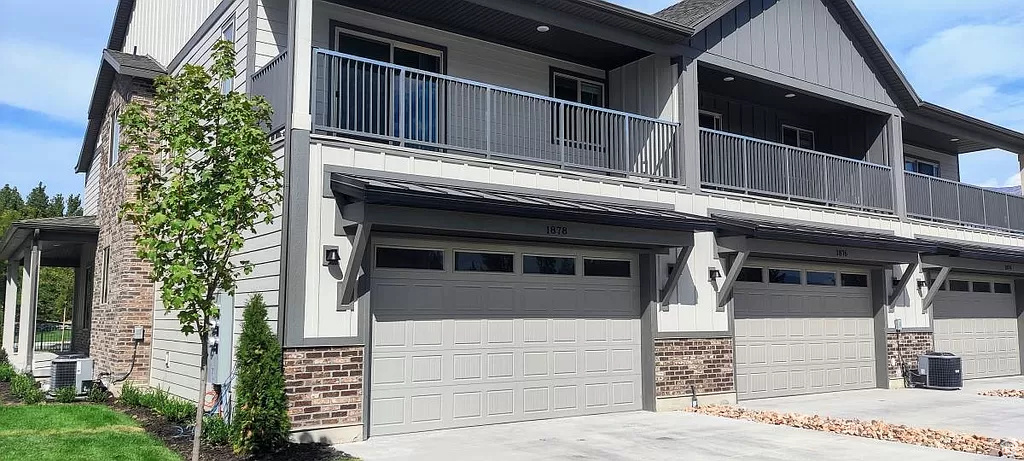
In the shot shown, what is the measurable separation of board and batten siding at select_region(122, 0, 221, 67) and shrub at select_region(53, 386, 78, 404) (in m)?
5.92

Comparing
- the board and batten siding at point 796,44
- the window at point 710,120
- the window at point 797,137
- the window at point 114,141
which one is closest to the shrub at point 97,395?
the window at point 114,141

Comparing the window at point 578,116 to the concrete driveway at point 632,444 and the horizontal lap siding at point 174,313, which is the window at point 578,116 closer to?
the concrete driveway at point 632,444

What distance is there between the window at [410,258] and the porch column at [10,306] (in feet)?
44.6

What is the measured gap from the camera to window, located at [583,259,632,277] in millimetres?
11992

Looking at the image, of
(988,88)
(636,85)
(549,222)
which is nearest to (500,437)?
(549,222)

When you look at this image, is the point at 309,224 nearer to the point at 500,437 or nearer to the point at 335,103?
the point at 335,103

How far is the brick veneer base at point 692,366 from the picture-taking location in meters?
12.3

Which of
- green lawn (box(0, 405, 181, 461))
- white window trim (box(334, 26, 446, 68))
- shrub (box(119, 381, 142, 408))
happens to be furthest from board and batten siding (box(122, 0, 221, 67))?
green lawn (box(0, 405, 181, 461))

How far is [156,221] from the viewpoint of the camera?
667 cm

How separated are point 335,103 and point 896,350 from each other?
12327 millimetres

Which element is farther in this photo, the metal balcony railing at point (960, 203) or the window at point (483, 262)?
the metal balcony railing at point (960, 203)

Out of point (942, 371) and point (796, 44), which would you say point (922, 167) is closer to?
point (942, 371)

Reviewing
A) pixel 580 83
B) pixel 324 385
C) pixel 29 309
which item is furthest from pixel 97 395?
pixel 580 83

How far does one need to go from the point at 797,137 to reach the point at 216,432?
44.9ft
